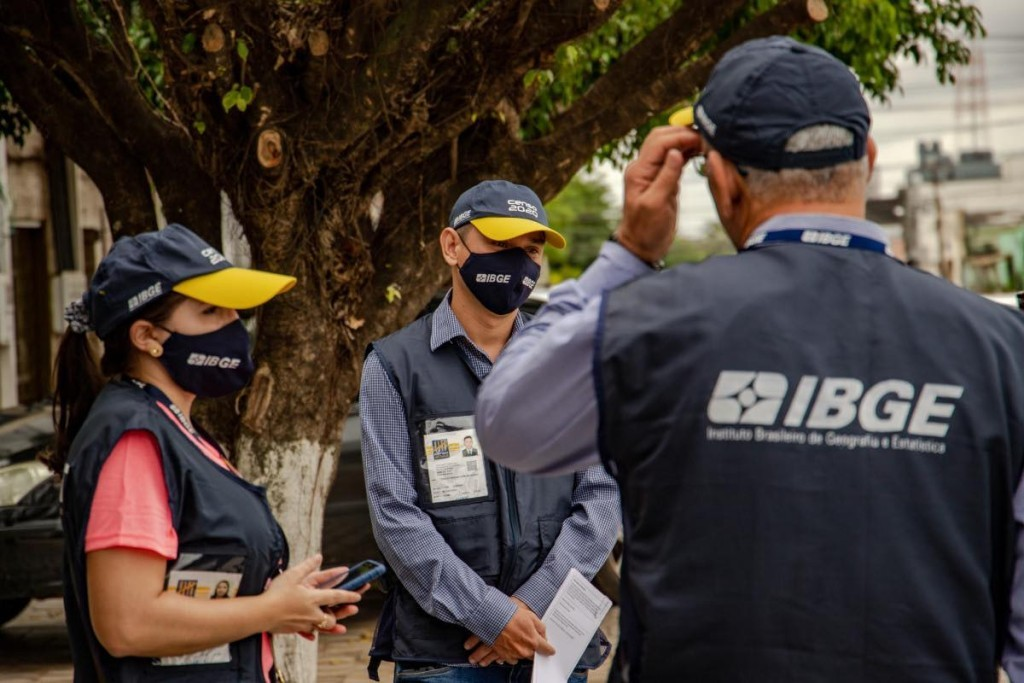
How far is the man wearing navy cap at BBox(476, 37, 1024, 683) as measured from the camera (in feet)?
6.85

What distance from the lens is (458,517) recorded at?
11.9ft

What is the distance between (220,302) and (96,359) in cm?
35

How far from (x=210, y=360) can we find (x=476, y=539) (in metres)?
0.99

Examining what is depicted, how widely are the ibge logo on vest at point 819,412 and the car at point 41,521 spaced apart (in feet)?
17.4

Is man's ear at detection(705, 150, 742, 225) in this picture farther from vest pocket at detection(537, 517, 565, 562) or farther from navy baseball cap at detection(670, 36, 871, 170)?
vest pocket at detection(537, 517, 565, 562)

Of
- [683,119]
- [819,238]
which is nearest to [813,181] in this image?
[819,238]

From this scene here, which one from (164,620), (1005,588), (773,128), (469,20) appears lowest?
(164,620)

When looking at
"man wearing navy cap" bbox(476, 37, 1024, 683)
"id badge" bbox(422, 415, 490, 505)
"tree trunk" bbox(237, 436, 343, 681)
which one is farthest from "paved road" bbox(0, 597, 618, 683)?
"man wearing navy cap" bbox(476, 37, 1024, 683)

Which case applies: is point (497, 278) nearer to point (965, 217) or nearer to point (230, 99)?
point (230, 99)

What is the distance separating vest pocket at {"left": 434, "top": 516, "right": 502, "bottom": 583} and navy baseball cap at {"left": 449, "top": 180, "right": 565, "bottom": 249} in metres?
0.87

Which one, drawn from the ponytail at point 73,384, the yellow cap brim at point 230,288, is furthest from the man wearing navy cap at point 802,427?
the ponytail at point 73,384

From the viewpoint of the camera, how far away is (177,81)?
16.9 feet

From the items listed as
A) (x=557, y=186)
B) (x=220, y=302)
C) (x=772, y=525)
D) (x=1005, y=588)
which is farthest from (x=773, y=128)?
(x=557, y=186)

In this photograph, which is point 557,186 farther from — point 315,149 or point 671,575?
point 671,575
